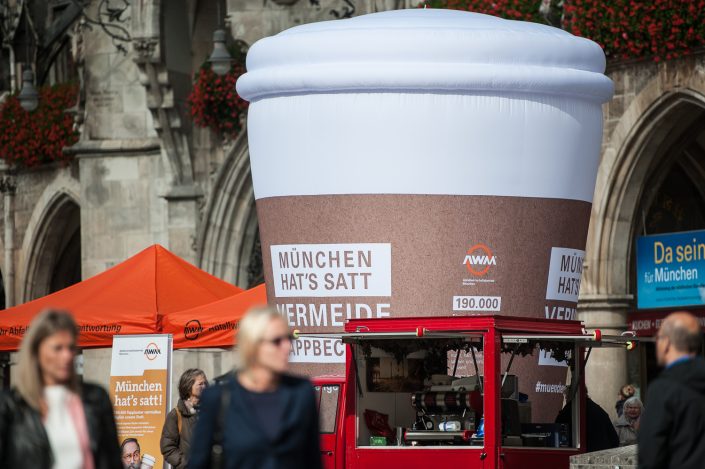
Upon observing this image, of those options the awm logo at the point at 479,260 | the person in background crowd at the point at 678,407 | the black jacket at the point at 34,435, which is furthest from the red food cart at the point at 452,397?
the black jacket at the point at 34,435

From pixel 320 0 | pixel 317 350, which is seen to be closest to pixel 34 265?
pixel 320 0

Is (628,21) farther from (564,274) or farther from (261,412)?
(261,412)

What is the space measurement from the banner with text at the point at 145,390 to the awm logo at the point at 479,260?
2.14 m

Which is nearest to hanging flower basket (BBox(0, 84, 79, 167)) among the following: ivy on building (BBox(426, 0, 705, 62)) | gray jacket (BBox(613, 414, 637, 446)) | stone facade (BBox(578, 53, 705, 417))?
ivy on building (BBox(426, 0, 705, 62))

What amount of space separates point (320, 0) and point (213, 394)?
49.6ft

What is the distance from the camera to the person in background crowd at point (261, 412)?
4977 millimetres

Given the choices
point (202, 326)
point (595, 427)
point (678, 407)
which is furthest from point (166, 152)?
point (678, 407)

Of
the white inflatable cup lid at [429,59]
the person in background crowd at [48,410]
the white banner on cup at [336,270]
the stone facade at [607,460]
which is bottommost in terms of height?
the stone facade at [607,460]

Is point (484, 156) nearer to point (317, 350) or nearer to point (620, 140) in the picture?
point (317, 350)

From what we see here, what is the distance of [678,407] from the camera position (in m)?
5.90

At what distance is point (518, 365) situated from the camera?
408 inches

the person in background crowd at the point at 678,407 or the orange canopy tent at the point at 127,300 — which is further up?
the orange canopy tent at the point at 127,300

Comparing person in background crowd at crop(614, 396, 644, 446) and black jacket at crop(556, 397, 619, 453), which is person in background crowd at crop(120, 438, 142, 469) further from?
person in background crowd at crop(614, 396, 644, 446)

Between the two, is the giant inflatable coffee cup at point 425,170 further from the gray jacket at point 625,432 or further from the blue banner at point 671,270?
the blue banner at point 671,270
